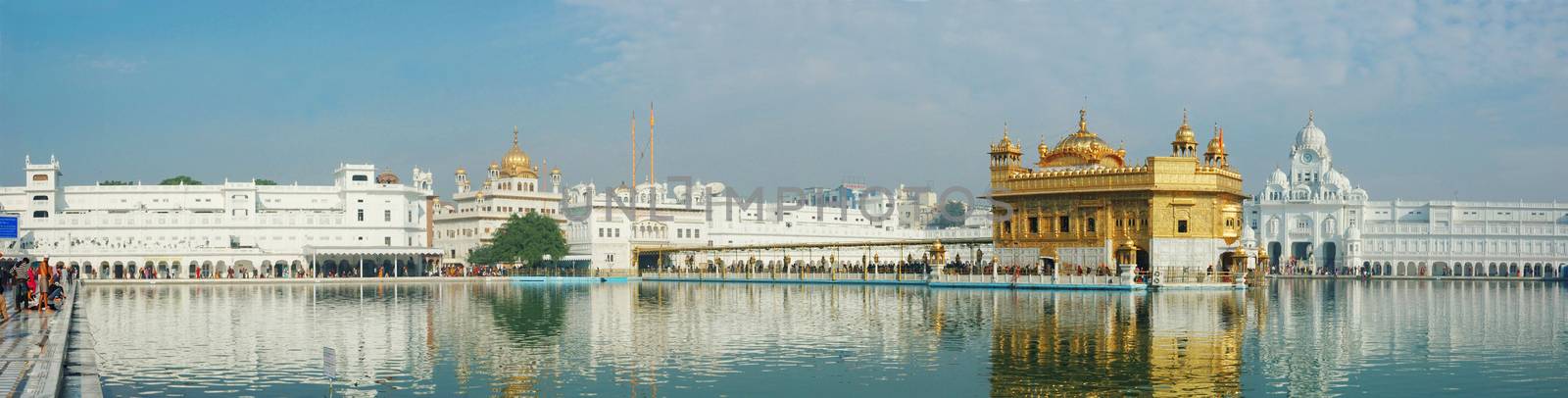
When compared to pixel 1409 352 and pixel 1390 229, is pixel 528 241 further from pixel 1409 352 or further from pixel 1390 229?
pixel 1390 229

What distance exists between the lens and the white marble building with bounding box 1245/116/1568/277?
3780 inches

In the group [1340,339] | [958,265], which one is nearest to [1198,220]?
[958,265]

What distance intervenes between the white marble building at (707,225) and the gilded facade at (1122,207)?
23.9 meters

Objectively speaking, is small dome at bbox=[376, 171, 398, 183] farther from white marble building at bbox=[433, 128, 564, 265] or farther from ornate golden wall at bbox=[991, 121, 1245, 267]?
ornate golden wall at bbox=[991, 121, 1245, 267]

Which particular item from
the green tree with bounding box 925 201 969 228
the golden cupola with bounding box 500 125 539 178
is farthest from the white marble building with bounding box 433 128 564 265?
the green tree with bounding box 925 201 969 228

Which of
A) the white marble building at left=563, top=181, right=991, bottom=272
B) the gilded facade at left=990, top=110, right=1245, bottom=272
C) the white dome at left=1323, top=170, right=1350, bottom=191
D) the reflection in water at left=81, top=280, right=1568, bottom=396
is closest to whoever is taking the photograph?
the reflection in water at left=81, top=280, right=1568, bottom=396

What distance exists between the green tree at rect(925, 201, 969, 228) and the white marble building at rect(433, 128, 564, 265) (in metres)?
56.3

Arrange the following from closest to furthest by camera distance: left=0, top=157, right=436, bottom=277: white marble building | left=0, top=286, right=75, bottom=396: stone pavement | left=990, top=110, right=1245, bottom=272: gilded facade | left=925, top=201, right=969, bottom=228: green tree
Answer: left=0, top=286, right=75, bottom=396: stone pavement < left=990, top=110, right=1245, bottom=272: gilded facade < left=0, top=157, right=436, bottom=277: white marble building < left=925, top=201, right=969, bottom=228: green tree

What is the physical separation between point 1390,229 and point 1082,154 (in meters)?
57.5

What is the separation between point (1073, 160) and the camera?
2121 inches

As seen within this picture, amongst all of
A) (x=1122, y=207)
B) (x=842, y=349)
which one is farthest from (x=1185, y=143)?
(x=842, y=349)

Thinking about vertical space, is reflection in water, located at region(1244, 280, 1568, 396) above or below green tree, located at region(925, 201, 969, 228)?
below

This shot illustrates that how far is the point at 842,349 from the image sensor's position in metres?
22.1

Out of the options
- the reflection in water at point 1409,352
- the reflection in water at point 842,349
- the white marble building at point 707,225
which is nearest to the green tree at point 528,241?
the white marble building at point 707,225
